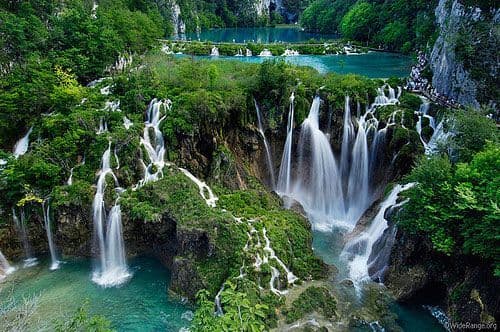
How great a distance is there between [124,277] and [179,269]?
9.84 ft

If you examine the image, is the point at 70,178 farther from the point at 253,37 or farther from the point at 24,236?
the point at 253,37

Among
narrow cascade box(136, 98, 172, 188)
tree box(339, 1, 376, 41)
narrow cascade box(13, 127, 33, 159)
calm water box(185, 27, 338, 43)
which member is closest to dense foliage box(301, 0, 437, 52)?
tree box(339, 1, 376, 41)

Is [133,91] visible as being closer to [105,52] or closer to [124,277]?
[105,52]

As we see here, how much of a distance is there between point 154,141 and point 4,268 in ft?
30.2

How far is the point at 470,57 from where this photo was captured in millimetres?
23375

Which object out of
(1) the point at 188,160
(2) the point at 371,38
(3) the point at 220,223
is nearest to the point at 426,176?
(3) the point at 220,223

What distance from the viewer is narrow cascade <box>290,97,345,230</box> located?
24.3 m

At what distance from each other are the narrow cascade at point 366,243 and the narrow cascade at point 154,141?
1029 cm

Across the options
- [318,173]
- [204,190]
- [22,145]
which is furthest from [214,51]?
[204,190]

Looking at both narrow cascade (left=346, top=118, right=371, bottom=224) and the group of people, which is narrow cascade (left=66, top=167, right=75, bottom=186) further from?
the group of people

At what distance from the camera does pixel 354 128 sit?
952 inches

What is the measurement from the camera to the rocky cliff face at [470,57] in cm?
2222

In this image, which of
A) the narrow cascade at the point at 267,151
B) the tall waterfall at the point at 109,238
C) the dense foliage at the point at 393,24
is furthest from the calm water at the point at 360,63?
the tall waterfall at the point at 109,238

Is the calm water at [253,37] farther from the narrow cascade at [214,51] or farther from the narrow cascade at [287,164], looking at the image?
the narrow cascade at [287,164]
